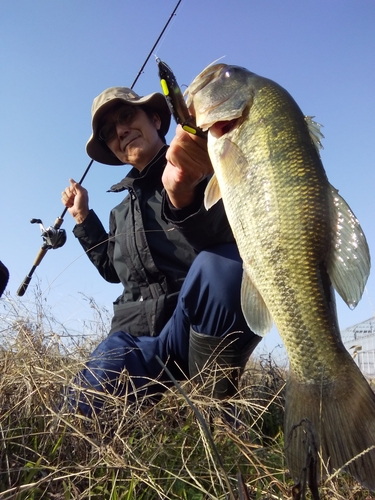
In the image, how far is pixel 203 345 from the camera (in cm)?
277

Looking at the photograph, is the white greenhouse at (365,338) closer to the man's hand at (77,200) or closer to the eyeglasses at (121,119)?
the man's hand at (77,200)

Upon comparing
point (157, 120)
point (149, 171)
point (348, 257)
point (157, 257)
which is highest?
point (157, 120)

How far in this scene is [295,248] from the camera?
197 centimetres

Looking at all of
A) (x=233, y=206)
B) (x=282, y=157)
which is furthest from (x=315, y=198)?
(x=233, y=206)

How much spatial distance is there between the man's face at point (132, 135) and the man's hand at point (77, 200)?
0.54 meters

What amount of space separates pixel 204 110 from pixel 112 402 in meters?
1.50

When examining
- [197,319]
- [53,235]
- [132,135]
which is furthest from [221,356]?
[53,235]

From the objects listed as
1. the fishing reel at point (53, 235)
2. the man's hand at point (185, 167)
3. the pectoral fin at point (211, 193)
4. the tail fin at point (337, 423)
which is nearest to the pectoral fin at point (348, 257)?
the tail fin at point (337, 423)

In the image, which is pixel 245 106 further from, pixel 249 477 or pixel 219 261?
pixel 249 477

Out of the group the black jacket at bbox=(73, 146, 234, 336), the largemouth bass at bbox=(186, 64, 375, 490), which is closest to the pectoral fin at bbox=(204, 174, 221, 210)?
the largemouth bass at bbox=(186, 64, 375, 490)

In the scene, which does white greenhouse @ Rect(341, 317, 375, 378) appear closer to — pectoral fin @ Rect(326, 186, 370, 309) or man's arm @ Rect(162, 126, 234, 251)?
man's arm @ Rect(162, 126, 234, 251)

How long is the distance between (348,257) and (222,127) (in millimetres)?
870

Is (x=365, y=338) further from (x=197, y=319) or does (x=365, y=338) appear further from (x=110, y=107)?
(x=197, y=319)

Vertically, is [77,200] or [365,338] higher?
[77,200]
